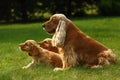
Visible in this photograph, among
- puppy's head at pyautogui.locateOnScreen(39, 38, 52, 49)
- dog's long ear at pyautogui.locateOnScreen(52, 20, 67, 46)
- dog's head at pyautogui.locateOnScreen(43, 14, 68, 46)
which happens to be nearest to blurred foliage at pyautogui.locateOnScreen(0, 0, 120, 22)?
puppy's head at pyautogui.locateOnScreen(39, 38, 52, 49)

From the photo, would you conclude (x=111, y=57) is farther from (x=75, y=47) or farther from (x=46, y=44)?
(x=46, y=44)

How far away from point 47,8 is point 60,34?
55.8 feet

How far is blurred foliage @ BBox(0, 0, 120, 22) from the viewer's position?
2534cm

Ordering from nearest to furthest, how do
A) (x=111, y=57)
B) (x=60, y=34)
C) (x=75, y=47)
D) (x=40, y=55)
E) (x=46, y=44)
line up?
1. (x=60, y=34)
2. (x=75, y=47)
3. (x=111, y=57)
4. (x=40, y=55)
5. (x=46, y=44)

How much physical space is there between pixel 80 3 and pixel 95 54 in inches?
674

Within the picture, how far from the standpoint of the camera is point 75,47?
9227 mm

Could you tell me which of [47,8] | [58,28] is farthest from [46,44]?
[47,8]

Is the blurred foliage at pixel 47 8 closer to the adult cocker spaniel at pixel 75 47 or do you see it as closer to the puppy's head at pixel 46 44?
the puppy's head at pixel 46 44

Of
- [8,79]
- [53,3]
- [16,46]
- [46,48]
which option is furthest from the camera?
[53,3]

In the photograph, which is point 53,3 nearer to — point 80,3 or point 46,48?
point 80,3

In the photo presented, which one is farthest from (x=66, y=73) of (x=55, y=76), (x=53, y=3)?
(x=53, y=3)

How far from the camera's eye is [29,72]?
916cm

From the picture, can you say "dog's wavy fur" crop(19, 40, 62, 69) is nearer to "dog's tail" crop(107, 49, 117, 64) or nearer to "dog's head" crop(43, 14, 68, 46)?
"dog's head" crop(43, 14, 68, 46)

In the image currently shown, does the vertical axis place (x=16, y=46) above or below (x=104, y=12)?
above
